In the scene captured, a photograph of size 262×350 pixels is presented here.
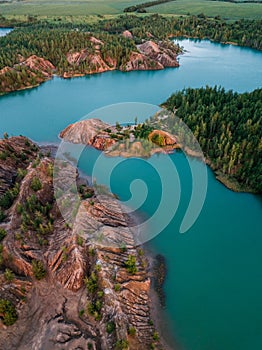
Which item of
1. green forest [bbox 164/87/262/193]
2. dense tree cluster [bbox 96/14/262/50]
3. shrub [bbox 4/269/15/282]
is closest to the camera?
shrub [bbox 4/269/15/282]

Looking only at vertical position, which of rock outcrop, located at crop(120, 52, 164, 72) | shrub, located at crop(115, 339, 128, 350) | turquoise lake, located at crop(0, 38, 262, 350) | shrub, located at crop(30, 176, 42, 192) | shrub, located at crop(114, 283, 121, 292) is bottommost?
turquoise lake, located at crop(0, 38, 262, 350)

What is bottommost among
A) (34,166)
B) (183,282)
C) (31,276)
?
(183,282)

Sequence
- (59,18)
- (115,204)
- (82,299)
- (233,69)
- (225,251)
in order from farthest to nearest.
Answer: (59,18) → (233,69) → (115,204) → (225,251) → (82,299)

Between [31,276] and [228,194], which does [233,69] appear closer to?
[228,194]

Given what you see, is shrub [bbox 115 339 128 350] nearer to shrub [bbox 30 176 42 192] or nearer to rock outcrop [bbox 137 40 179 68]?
shrub [bbox 30 176 42 192]

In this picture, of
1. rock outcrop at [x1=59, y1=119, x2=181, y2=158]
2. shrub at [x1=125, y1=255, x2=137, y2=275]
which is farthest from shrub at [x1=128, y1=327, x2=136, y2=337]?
rock outcrop at [x1=59, y1=119, x2=181, y2=158]

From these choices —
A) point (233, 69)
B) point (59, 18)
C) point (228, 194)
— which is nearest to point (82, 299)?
point (228, 194)

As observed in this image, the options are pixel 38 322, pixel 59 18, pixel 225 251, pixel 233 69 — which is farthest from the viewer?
pixel 59 18
